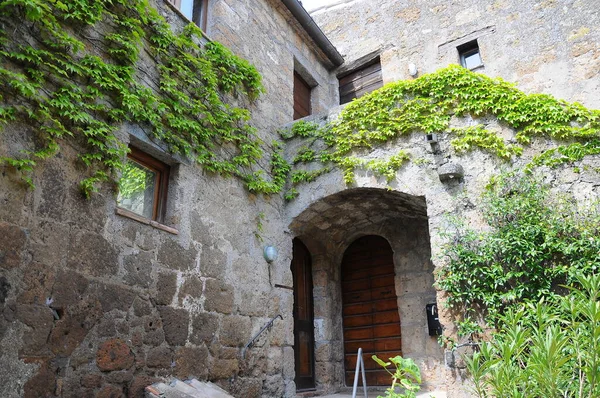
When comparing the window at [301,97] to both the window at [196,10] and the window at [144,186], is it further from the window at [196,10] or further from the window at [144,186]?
the window at [144,186]

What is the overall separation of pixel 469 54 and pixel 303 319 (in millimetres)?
4979

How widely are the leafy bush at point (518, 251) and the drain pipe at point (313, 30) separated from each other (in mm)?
3755

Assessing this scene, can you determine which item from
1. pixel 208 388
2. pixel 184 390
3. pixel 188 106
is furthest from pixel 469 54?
pixel 184 390

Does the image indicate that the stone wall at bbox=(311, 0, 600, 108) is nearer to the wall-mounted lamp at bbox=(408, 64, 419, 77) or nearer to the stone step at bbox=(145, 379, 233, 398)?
the wall-mounted lamp at bbox=(408, 64, 419, 77)

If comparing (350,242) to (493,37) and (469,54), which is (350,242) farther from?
(493,37)

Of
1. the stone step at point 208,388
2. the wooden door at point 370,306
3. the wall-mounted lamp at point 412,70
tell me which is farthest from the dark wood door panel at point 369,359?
the wall-mounted lamp at point 412,70

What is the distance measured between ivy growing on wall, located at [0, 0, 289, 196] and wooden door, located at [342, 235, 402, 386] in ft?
7.46

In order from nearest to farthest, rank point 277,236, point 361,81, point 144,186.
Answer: point 144,186 → point 277,236 → point 361,81

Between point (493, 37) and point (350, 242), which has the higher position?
point (493, 37)

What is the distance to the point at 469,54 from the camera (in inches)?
289

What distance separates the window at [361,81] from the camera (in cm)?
795

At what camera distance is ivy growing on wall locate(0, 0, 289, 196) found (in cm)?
280

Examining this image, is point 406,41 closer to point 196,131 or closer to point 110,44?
point 196,131

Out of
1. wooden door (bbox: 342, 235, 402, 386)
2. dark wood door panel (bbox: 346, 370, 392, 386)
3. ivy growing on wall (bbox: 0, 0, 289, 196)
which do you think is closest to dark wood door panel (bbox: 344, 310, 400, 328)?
wooden door (bbox: 342, 235, 402, 386)
